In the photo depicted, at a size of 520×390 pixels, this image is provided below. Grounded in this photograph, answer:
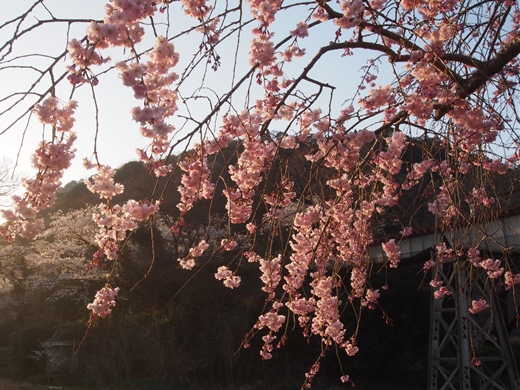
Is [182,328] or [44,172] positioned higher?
[44,172]

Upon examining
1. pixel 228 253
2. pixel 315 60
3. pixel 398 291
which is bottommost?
pixel 398 291

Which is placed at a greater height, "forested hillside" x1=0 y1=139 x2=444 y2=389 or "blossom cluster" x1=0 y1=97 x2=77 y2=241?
"blossom cluster" x1=0 y1=97 x2=77 y2=241

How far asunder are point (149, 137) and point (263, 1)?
1002 millimetres

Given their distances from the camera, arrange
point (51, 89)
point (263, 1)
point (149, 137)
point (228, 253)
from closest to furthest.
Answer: point (51, 89) < point (149, 137) < point (263, 1) < point (228, 253)

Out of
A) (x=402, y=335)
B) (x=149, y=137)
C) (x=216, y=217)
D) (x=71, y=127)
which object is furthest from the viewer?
(x=216, y=217)

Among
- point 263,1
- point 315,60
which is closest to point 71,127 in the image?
point 263,1

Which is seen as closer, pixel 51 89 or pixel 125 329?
pixel 51 89

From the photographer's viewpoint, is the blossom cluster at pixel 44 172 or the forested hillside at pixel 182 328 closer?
the blossom cluster at pixel 44 172

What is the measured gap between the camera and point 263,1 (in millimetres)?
2615

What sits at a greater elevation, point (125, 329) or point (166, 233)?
point (166, 233)

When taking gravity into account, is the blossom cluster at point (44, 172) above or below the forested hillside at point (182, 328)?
above

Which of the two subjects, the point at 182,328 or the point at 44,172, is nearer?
the point at 44,172

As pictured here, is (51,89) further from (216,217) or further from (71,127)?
(216,217)

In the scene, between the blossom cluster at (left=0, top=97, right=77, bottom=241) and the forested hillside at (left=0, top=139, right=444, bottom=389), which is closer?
the blossom cluster at (left=0, top=97, right=77, bottom=241)
